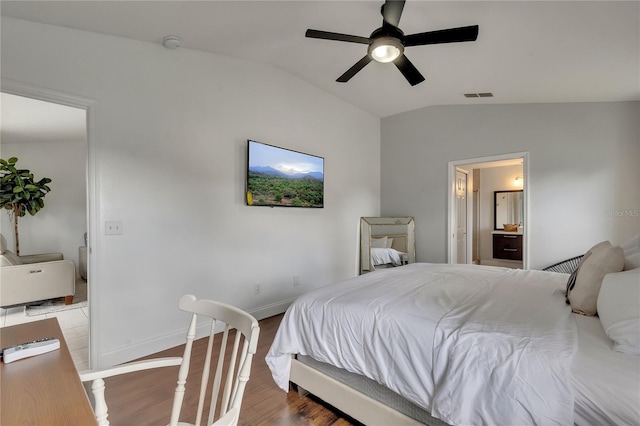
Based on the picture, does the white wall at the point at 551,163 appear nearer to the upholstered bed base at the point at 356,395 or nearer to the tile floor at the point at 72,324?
the upholstered bed base at the point at 356,395

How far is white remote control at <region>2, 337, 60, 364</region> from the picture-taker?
903 millimetres

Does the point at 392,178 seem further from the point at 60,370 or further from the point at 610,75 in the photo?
the point at 60,370

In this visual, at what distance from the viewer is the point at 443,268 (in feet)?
9.26

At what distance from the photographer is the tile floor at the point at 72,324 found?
2.56m

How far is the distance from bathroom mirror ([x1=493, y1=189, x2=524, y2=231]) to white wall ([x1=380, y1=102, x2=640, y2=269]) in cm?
315

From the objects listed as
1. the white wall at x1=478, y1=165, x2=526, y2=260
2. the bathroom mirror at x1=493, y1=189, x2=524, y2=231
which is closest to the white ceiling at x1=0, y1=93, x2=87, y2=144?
the white wall at x1=478, y1=165, x2=526, y2=260

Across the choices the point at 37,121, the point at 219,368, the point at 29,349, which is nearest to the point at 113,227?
the point at 29,349

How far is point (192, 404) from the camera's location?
6.11 ft

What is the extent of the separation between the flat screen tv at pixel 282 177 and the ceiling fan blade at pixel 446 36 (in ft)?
6.00

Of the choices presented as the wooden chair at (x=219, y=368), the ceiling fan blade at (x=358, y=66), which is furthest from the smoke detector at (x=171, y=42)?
the wooden chair at (x=219, y=368)

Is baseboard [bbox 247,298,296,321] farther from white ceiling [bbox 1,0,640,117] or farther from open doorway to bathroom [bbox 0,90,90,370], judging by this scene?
white ceiling [bbox 1,0,640,117]

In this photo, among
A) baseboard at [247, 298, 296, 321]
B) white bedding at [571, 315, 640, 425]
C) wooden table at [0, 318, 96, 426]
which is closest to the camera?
wooden table at [0, 318, 96, 426]

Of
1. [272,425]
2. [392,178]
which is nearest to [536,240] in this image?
[392,178]

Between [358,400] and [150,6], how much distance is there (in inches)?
114
